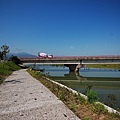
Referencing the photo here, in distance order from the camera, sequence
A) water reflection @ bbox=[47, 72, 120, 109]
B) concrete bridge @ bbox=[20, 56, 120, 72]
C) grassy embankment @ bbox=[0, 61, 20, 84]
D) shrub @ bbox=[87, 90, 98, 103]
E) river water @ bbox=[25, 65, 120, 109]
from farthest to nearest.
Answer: concrete bridge @ bbox=[20, 56, 120, 72]
grassy embankment @ bbox=[0, 61, 20, 84]
river water @ bbox=[25, 65, 120, 109]
water reflection @ bbox=[47, 72, 120, 109]
shrub @ bbox=[87, 90, 98, 103]

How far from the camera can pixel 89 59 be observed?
2026 inches

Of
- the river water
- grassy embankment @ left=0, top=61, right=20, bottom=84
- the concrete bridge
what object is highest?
the concrete bridge

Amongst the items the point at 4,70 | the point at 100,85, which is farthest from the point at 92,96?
the point at 4,70

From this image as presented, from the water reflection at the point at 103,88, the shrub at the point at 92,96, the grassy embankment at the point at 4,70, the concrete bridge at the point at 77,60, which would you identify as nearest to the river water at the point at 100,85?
the water reflection at the point at 103,88

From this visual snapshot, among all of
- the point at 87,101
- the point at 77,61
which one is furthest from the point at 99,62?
the point at 87,101

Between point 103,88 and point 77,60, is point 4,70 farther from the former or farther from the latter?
point 77,60

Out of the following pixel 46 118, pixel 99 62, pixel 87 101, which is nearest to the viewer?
pixel 46 118

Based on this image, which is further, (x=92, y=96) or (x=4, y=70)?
(x=4, y=70)

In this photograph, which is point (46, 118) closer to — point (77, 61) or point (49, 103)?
point (49, 103)

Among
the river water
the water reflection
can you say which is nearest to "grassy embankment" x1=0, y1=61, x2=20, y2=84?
the river water

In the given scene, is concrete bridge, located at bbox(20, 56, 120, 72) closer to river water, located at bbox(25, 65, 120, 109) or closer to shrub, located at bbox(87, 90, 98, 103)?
river water, located at bbox(25, 65, 120, 109)

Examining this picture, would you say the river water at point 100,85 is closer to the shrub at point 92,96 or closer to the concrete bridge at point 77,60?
the shrub at point 92,96

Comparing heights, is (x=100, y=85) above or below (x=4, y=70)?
below

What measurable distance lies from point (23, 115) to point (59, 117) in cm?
123
